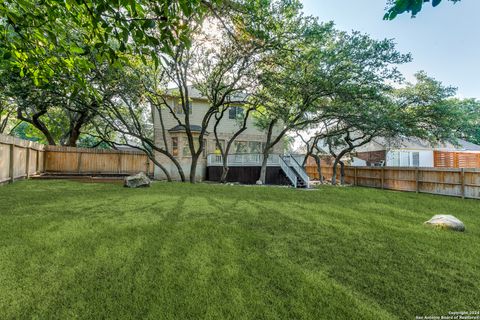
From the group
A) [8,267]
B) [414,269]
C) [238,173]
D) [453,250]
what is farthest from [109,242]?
[238,173]

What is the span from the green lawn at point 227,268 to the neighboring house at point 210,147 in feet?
41.3

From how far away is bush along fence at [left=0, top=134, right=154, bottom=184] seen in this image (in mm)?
8344

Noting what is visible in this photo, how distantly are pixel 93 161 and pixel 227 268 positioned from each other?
54.3ft

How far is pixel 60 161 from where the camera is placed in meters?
Answer: 14.9

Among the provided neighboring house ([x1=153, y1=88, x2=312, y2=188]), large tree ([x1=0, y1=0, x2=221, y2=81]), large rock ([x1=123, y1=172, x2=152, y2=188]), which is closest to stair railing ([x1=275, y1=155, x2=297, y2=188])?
neighboring house ([x1=153, y1=88, x2=312, y2=188])

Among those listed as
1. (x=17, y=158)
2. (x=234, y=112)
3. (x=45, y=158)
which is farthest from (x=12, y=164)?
(x=234, y=112)

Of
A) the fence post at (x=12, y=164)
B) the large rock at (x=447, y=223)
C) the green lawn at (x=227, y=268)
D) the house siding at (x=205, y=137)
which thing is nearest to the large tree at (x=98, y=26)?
the green lawn at (x=227, y=268)

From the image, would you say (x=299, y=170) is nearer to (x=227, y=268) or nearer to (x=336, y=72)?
(x=336, y=72)

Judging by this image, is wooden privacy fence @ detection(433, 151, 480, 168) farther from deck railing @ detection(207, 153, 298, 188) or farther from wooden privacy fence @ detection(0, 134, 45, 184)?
wooden privacy fence @ detection(0, 134, 45, 184)

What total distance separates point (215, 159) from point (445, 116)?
45.1 ft

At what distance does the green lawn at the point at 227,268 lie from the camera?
1842 mm

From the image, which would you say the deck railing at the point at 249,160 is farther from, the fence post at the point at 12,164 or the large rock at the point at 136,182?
the fence post at the point at 12,164

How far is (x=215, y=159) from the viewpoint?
18000 millimetres

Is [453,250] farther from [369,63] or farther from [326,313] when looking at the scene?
[369,63]
